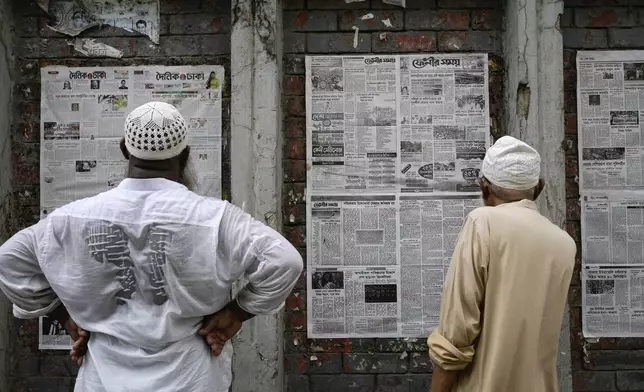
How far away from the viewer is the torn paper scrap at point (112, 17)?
374cm

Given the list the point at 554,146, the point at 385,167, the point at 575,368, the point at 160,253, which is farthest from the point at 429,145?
the point at 160,253

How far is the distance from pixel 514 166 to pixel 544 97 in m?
1.48

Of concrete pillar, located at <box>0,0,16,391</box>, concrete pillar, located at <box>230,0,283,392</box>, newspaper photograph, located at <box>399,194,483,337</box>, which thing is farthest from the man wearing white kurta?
concrete pillar, located at <box>0,0,16,391</box>

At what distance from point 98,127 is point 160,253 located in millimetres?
2126

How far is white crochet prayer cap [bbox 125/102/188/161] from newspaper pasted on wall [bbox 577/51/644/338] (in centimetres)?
264

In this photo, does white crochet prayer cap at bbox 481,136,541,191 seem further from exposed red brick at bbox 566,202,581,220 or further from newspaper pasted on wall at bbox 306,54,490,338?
exposed red brick at bbox 566,202,581,220

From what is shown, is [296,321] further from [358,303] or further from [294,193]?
[294,193]

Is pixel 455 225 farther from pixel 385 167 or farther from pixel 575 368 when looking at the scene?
pixel 575 368

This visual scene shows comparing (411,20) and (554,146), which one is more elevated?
(411,20)

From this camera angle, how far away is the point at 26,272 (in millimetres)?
1958

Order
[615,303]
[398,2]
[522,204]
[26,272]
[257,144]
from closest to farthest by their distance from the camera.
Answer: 1. [26,272]
2. [522,204]
3. [257,144]
4. [615,303]
5. [398,2]

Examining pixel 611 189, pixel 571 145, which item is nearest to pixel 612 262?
pixel 611 189

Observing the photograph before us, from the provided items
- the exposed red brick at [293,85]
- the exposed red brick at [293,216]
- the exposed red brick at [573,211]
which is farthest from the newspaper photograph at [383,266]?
the exposed red brick at [293,85]

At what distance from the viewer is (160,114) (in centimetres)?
193
